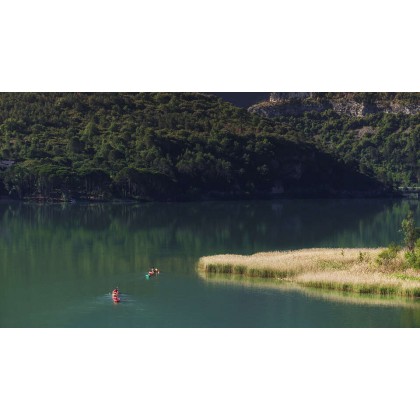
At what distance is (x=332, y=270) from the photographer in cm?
4575

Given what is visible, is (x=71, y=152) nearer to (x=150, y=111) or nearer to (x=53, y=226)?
(x=150, y=111)

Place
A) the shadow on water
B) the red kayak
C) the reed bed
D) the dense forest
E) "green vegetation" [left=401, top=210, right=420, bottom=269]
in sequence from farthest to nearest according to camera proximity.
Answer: the dense forest < "green vegetation" [left=401, top=210, right=420, bottom=269] < the red kayak < the reed bed < the shadow on water

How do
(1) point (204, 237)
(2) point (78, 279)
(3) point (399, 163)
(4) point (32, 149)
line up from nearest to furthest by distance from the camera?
(2) point (78, 279)
(1) point (204, 237)
(4) point (32, 149)
(3) point (399, 163)

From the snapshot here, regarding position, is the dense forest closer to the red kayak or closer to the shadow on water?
the shadow on water

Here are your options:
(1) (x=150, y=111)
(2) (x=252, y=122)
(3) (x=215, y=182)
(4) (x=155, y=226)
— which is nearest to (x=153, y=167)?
(3) (x=215, y=182)

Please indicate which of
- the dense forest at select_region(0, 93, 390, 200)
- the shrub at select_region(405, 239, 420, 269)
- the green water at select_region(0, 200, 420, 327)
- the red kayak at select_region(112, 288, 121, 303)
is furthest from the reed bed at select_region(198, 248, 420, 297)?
the dense forest at select_region(0, 93, 390, 200)

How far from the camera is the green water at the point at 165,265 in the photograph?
125 feet

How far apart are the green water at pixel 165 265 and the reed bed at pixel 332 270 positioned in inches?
42.2

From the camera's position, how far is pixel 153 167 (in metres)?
132

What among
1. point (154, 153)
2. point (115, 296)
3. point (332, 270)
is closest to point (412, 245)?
point (332, 270)

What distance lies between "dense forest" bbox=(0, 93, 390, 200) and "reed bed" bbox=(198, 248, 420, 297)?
70.9m

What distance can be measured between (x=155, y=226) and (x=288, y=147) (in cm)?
7131

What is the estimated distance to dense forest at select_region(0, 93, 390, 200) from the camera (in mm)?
121562

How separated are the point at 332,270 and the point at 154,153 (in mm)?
90393
